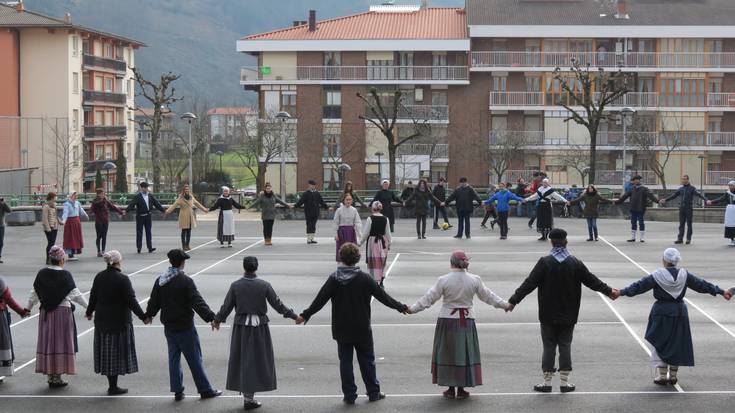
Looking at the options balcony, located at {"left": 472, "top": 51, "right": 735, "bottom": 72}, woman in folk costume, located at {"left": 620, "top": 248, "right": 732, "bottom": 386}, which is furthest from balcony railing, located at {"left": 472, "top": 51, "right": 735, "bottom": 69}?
woman in folk costume, located at {"left": 620, "top": 248, "right": 732, "bottom": 386}

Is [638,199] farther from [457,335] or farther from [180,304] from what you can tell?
[180,304]

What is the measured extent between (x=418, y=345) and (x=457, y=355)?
3.37 m

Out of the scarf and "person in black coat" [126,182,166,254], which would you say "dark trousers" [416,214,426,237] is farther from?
the scarf

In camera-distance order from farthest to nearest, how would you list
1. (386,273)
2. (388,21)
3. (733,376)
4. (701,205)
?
(388,21)
(701,205)
(386,273)
(733,376)

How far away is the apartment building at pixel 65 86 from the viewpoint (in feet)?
262

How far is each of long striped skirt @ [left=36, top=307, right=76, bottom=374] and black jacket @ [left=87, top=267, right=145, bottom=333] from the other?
515 mm

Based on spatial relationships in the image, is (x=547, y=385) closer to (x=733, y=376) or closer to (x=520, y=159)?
(x=733, y=376)

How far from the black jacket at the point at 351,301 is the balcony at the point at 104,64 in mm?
77951

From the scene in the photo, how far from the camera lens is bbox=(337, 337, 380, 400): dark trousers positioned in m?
12.4

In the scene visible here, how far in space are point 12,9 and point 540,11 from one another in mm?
39029

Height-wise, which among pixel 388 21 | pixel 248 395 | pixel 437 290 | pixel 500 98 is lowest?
pixel 248 395

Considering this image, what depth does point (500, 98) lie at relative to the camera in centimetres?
7450

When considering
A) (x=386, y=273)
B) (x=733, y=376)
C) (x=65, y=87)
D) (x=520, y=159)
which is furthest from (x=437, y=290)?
(x=65, y=87)

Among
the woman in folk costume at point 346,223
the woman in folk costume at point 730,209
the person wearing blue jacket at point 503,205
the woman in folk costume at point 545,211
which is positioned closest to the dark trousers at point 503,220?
the person wearing blue jacket at point 503,205
